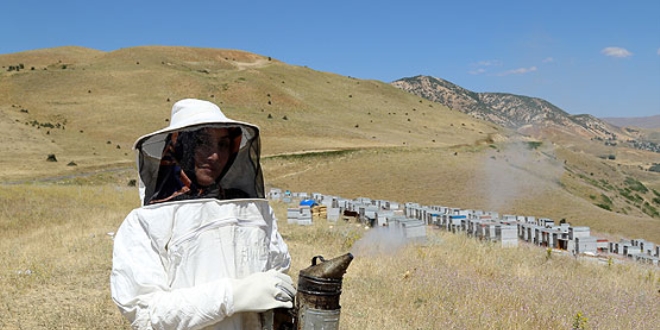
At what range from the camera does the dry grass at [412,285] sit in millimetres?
6012

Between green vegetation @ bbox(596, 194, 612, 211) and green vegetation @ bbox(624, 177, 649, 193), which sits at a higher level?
green vegetation @ bbox(596, 194, 612, 211)

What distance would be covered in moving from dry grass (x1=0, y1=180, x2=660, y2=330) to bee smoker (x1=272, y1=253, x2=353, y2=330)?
138 inches

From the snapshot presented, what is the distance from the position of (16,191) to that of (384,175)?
893 inches

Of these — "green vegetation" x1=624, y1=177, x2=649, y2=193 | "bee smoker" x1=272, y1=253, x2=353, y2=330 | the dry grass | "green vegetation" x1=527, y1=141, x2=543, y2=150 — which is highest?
"bee smoker" x1=272, y1=253, x2=353, y2=330

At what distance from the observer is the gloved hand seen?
2.32 metres

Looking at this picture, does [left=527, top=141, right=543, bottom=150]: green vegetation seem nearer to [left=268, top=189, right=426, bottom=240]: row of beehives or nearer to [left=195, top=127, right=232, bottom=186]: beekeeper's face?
[left=268, top=189, right=426, bottom=240]: row of beehives

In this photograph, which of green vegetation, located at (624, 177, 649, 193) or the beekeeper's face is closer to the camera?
the beekeeper's face

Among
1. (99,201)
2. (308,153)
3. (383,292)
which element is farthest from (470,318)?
(308,153)

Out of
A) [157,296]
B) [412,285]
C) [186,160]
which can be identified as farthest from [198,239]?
[412,285]

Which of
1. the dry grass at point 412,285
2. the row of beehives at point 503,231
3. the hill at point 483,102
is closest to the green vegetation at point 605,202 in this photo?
the row of beehives at point 503,231

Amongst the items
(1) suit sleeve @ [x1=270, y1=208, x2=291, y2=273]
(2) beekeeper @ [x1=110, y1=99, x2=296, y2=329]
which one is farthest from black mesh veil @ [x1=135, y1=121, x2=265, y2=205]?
(1) suit sleeve @ [x1=270, y1=208, x2=291, y2=273]

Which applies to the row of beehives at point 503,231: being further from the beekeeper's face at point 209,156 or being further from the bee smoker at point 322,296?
the bee smoker at point 322,296

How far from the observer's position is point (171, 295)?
91.7 inches

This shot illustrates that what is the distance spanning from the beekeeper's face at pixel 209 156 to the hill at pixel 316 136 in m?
24.7
